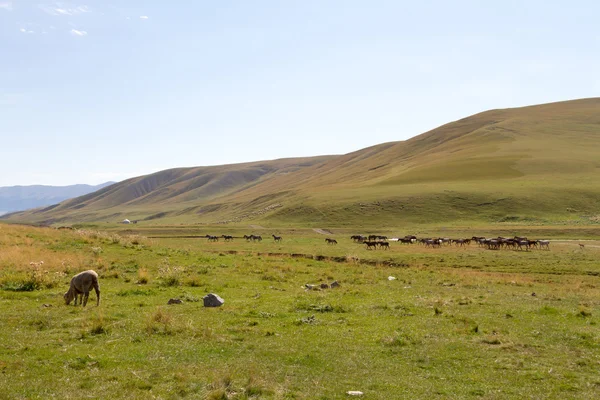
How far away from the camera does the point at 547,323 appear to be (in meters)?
17.4

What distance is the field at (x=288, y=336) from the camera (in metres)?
10.7

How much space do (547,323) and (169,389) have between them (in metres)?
14.1

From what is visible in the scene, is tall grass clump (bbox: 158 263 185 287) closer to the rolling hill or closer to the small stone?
the small stone

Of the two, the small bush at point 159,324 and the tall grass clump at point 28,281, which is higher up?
the tall grass clump at point 28,281

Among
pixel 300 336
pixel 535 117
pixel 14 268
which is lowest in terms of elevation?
pixel 300 336

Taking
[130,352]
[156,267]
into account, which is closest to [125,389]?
[130,352]

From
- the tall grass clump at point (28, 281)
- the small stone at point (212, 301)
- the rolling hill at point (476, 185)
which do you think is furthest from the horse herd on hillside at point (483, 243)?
the tall grass clump at point (28, 281)

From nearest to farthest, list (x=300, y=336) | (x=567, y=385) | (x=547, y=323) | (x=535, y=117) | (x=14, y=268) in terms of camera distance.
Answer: (x=567, y=385), (x=300, y=336), (x=547, y=323), (x=14, y=268), (x=535, y=117)

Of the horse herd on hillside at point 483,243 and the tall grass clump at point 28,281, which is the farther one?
the horse herd on hillside at point 483,243

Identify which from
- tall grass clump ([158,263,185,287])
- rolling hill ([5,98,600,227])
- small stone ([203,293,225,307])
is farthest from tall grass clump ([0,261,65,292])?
rolling hill ([5,98,600,227])

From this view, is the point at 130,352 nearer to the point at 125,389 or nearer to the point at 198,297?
the point at 125,389

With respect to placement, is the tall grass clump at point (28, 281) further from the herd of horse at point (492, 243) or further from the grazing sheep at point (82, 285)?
the herd of horse at point (492, 243)

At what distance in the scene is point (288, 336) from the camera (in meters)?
15.2

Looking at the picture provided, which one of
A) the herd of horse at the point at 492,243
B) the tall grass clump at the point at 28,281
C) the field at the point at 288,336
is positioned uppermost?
the tall grass clump at the point at 28,281
